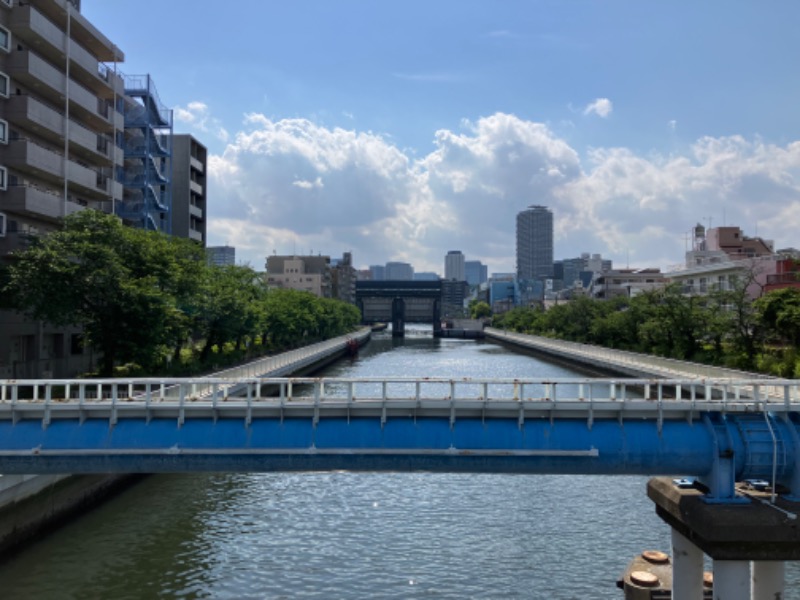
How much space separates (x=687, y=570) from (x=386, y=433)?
797 centimetres

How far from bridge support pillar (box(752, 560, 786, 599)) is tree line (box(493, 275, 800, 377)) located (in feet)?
98.4

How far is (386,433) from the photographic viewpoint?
55.3 ft

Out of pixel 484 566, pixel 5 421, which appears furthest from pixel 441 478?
pixel 5 421

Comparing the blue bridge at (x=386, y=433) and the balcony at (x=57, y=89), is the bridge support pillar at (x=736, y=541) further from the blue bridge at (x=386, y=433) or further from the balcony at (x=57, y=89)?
the balcony at (x=57, y=89)

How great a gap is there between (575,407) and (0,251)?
36587mm

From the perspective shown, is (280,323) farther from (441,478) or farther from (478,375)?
(441,478)

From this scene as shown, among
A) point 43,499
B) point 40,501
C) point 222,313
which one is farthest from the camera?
point 222,313

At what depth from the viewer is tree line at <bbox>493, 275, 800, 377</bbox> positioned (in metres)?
47.1

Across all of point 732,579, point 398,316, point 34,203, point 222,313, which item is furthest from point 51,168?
point 398,316

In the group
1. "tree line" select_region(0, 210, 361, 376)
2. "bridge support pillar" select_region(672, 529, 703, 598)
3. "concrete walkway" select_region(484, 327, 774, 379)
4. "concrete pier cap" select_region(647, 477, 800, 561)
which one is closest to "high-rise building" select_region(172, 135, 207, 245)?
"tree line" select_region(0, 210, 361, 376)

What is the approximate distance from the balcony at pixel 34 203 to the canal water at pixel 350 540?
2138 centimetres

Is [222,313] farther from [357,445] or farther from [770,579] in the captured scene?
[770,579]

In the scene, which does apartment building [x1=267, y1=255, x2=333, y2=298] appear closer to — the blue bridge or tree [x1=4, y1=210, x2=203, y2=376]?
tree [x1=4, y1=210, x2=203, y2=376]

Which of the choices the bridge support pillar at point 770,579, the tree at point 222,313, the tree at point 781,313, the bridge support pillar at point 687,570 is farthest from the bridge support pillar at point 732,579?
the tree at point 222,313
